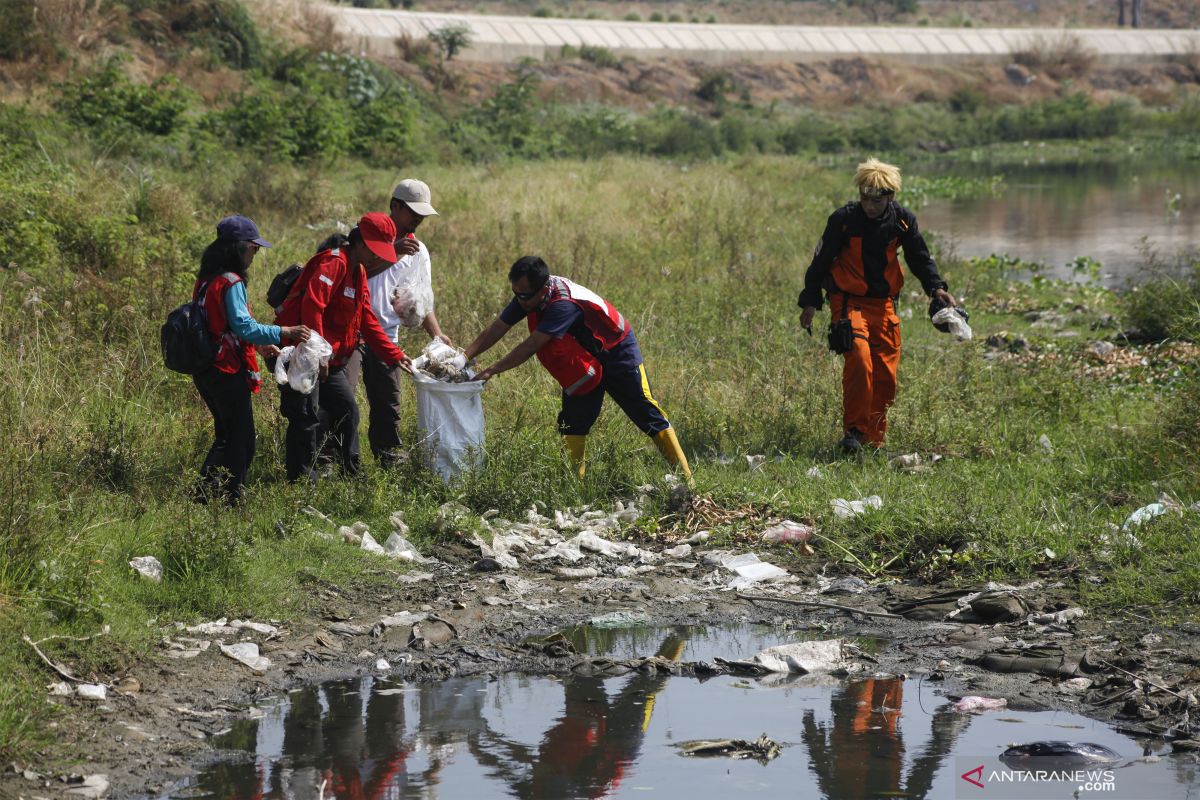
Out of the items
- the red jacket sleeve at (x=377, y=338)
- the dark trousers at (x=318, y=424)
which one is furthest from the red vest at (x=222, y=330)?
the red jacket sleeve at (x=377, y=338)

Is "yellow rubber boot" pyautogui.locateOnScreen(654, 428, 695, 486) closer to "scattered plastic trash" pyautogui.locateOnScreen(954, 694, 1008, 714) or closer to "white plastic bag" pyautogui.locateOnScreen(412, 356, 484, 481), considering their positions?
"white plastic bag" pyautogui.locateOnScreen(412, 356, 484, 481)

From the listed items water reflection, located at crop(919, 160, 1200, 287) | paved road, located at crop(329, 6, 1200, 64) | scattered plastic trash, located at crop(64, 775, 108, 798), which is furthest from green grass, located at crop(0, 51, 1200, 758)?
paved road, located at crop(329, 6, 1200, 64)

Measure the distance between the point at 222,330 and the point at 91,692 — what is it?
1.98 metres

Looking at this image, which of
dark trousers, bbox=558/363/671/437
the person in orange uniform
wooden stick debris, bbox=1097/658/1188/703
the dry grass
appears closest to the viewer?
wooden stick debris, bbox=1097/658/1188/703

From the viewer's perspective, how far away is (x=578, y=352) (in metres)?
7.07

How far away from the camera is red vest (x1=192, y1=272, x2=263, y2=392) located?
6062mm

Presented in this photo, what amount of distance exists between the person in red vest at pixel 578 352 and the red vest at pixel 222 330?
4.24 feet

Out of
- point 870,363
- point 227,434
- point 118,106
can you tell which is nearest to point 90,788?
point 227,434

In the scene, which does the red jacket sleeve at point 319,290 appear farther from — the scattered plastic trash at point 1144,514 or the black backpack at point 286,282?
the scattered plastic trash at point 1144,514

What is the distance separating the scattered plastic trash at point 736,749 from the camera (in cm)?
441

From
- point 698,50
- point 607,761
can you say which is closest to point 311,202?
point 607,761

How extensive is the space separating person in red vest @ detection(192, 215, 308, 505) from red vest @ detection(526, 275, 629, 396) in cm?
137

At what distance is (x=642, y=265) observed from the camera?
13766mm

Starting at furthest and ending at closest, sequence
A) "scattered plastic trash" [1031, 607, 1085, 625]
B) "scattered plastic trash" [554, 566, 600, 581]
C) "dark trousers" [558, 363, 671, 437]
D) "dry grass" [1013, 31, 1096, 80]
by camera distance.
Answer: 1. "dry grass" [1013, 31, 1096, 80]
2. "dark trousers" [558, 363, 671, 437]
3. "scattered plastic trash" [554, 566, 600, 581]
4. "scattered plastic trash" [1031, 607, 1085, 625]
